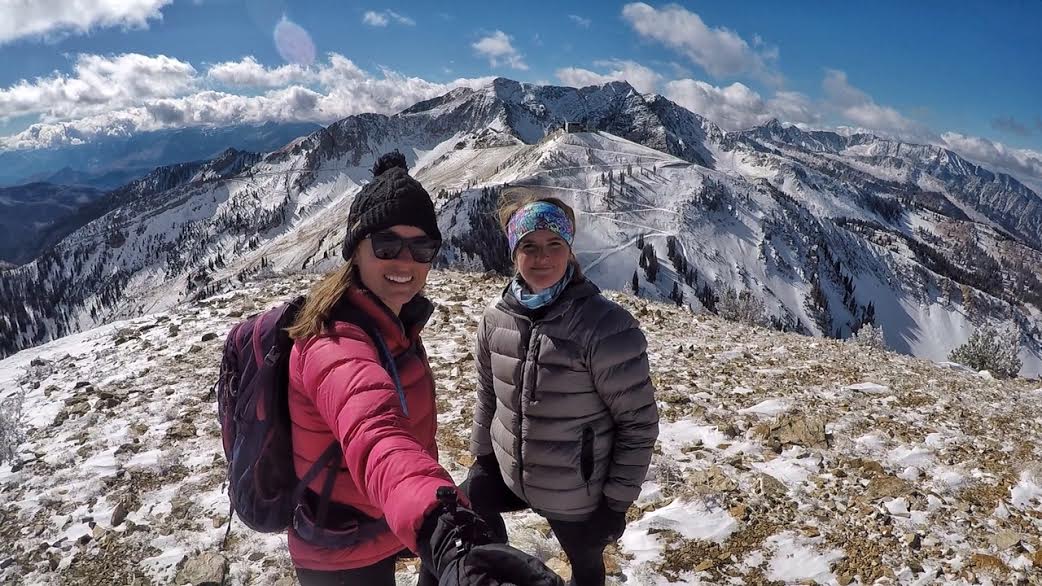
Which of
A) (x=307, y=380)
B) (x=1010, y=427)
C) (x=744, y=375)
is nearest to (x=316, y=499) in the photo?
(x=307, y=380)

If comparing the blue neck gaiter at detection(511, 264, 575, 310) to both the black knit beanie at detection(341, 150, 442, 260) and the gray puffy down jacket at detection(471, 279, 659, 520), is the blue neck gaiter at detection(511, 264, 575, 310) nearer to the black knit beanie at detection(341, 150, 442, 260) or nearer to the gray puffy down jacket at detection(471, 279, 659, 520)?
the gray puffy down jacket at detection(471, 279, 659, 520)

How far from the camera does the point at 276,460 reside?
2.90 metres

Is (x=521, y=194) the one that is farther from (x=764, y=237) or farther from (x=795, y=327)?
(x=764, y=237)

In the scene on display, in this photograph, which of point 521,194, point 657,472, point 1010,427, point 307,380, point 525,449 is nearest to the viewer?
point 307,380

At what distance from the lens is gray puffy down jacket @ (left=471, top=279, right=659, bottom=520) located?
401cm

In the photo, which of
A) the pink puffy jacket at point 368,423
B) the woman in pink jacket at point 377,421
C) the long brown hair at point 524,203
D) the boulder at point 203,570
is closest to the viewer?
the woman in pink jacket at point 377,421

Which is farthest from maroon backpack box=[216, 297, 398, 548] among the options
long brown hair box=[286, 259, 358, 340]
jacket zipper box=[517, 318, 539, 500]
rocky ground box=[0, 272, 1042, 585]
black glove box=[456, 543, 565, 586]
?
rocky ground box=[0, 272, 1042, 585]

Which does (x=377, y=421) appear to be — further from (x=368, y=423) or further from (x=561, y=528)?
(x=561, y=528)

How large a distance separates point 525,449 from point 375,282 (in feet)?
6.81

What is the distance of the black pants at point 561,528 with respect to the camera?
4367 millimetres

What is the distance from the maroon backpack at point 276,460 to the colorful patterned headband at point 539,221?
176cm

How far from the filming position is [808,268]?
600ft

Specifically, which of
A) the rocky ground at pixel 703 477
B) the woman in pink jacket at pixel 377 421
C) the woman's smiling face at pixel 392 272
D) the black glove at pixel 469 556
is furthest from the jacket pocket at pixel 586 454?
the rocky ground at pixel 703 477

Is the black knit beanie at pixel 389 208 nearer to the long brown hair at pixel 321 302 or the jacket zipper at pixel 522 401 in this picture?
the long brown hair at pixel 321 302
